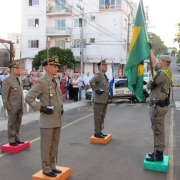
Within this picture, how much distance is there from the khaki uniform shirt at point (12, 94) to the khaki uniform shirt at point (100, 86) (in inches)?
79.2

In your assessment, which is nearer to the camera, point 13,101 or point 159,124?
point 159,124

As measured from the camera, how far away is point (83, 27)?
37.5m

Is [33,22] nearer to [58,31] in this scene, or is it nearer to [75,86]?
[58,31]

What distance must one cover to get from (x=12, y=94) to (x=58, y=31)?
3369cm

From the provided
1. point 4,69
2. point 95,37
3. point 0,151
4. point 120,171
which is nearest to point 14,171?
point 0,151

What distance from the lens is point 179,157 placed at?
6.21 meters

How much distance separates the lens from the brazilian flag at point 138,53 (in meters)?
5.79

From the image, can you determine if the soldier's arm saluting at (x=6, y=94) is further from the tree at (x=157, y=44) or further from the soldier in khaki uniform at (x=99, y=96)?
the tree at (x=157, y=44)

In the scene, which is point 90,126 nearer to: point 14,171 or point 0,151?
point 0,151

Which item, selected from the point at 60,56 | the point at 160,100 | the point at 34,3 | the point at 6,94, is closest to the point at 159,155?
the point at 160,100

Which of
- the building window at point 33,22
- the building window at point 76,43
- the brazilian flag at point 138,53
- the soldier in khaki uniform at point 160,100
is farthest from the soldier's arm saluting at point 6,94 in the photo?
the building window at point 33,22

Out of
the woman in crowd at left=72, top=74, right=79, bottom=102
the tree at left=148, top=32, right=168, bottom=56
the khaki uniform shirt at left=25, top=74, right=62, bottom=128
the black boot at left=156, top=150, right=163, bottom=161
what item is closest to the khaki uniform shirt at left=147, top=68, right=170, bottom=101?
the black boot at left=156, top=150, right=163, bottom=161

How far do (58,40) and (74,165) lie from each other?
35958 mm

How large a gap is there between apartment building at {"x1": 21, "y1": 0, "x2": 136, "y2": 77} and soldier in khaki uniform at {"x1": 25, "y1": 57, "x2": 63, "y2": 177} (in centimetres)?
3197
